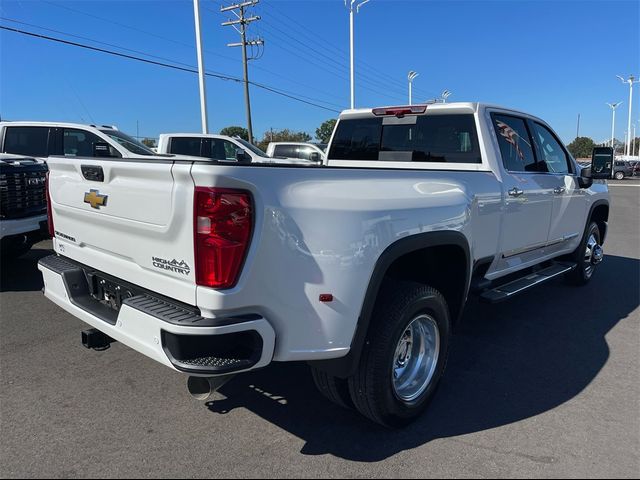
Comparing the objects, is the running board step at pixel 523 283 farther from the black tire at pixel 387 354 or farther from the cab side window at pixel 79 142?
the cab side window at pixel 79 142

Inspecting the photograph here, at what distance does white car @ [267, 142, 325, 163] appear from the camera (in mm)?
16828

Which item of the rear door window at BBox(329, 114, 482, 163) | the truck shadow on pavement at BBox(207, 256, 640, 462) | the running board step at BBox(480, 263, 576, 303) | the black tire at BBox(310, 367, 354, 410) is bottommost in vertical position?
the truck shadow on pavement at BBox(207, 256, 640, 462)

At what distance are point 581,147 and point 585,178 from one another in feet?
326

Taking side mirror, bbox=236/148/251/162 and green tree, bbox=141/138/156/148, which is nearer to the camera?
side mirror, bbox=236/148/251/162

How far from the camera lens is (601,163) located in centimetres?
536

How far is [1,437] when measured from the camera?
274 centimetres

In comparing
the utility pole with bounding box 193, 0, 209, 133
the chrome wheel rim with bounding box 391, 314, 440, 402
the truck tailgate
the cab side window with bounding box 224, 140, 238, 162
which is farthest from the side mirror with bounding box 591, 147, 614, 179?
the utility pole with bounding box 193, 0, 209, 133

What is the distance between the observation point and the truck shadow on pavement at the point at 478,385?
9.34 feet

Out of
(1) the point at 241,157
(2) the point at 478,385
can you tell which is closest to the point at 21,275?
(1) the point at 241,157

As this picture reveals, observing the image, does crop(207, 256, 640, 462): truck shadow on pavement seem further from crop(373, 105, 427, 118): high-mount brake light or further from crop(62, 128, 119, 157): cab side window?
crop(62, 128, 119, 157): cab side window

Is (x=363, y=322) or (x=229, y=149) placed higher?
(x=229, y=149)

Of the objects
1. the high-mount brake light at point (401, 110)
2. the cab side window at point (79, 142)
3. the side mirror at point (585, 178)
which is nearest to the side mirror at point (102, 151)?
the cab side window at point (79, 142)

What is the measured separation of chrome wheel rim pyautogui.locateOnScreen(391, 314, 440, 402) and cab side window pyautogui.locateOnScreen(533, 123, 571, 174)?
2585 mm

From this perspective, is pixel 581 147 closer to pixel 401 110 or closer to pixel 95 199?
pixel 401 110
